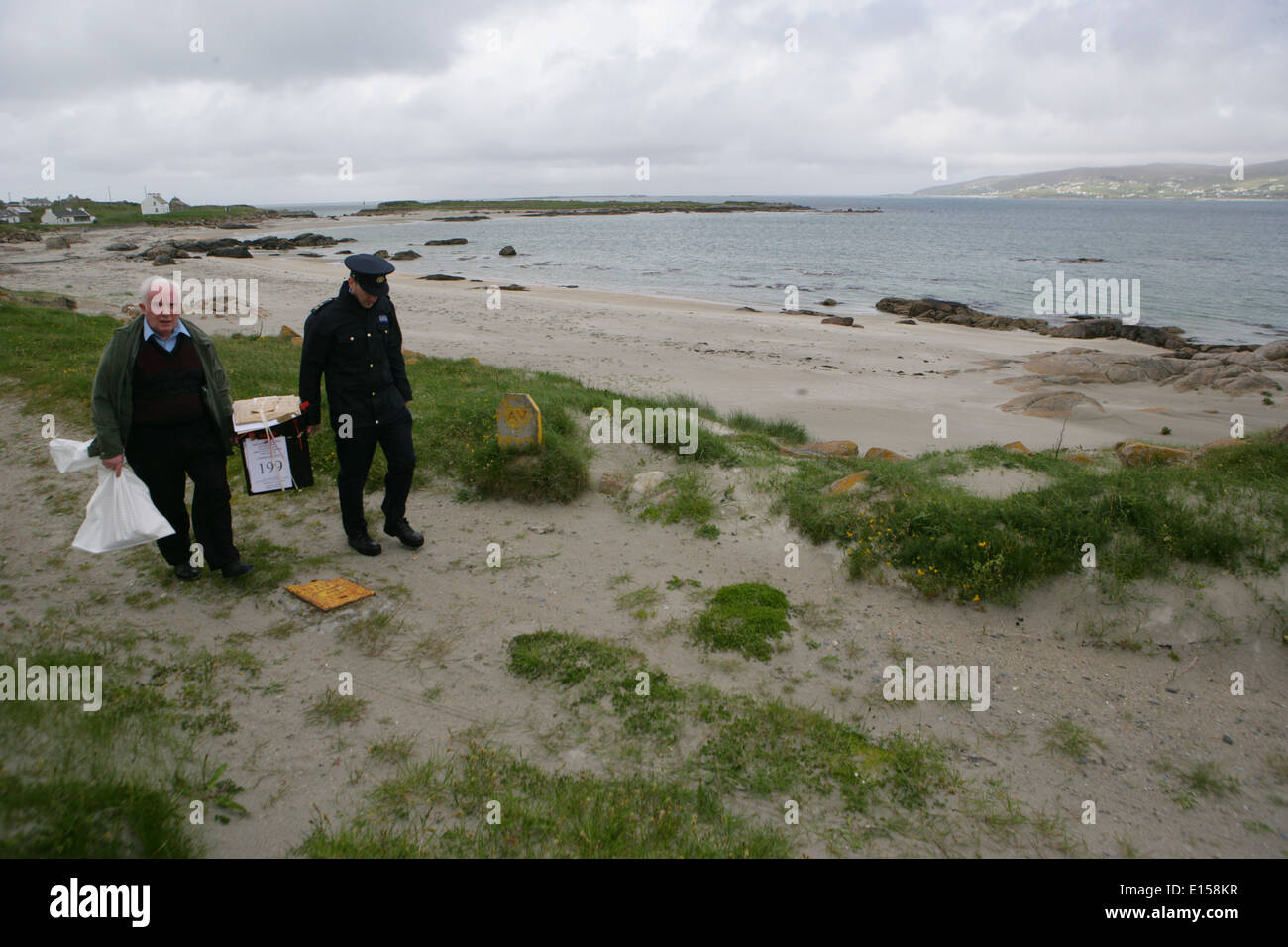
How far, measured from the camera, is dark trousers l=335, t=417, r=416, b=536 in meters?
6.14

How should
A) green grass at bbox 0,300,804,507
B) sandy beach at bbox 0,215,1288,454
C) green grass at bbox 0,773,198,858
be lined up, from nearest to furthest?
green grass at bbox 0,773,198,858
green grass at bbox 0,300,804,507
sandy beach at bbox 0,215,1288,454

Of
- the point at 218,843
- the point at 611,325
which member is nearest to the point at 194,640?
the point at 218,843

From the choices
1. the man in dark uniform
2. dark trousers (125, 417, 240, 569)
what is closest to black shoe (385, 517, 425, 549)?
the man in dark uniform

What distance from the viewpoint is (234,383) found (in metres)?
10.6

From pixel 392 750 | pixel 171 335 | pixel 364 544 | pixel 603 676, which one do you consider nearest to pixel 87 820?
pixel 392 750

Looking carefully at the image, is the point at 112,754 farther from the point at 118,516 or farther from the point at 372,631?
the point at 118,516

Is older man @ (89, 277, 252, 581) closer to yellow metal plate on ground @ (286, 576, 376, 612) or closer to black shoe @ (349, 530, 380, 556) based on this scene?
yellow metal plate on ground @ (286, 576, 376, 612)

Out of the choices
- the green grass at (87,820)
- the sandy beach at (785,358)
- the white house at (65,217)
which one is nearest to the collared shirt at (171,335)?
the green grass at (87,820)

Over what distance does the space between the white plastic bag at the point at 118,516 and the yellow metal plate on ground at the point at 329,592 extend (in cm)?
103

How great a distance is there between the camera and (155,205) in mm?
101875

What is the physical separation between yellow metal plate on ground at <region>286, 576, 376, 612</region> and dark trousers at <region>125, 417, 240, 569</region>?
2.26ft
